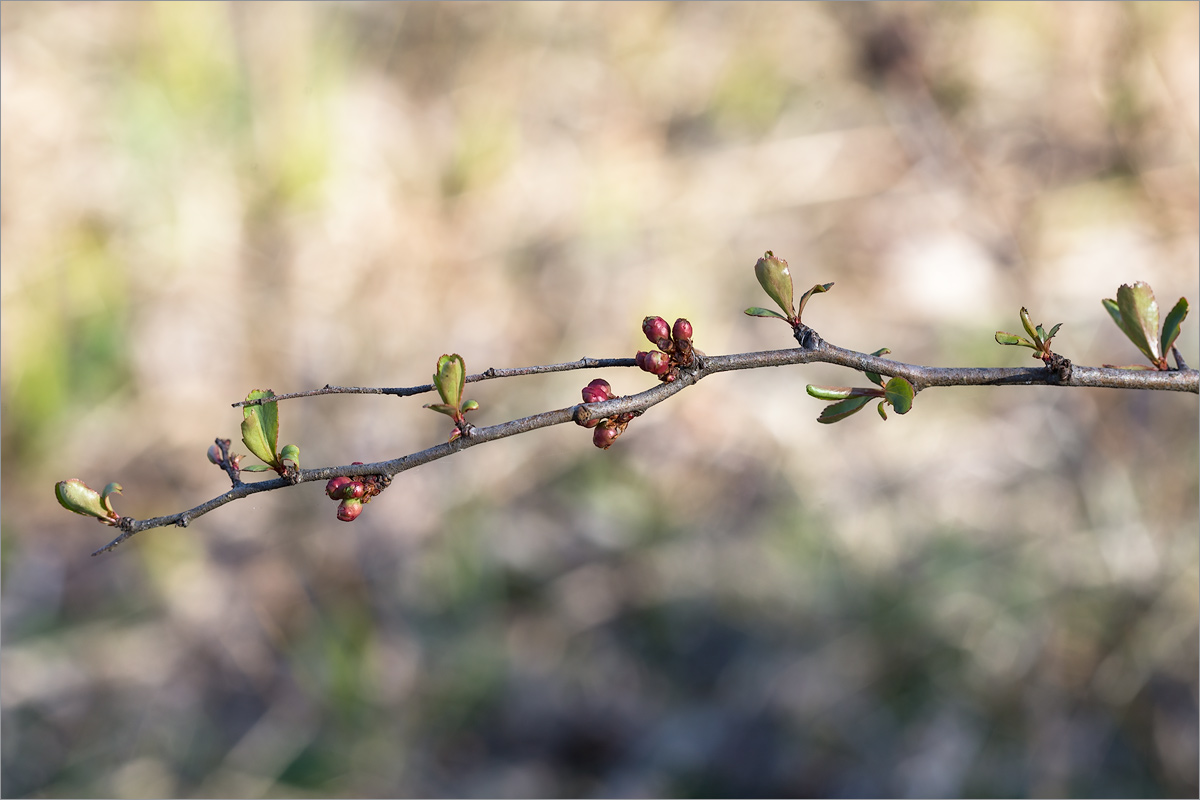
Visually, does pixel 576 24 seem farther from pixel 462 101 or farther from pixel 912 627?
pixel 912 627

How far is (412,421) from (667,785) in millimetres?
1430

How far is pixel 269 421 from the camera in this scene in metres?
0.76

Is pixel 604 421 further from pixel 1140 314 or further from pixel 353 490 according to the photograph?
pixel 1140 314

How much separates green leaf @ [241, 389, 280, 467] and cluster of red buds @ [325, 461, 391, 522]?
6 cm

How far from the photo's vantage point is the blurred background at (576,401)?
2.38 m

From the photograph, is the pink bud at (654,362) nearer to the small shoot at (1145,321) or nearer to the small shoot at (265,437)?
the small shoot at (265,437)

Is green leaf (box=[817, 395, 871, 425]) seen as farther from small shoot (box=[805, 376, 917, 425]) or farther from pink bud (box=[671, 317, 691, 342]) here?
pink bud (box=[671, 317, 691, 342])

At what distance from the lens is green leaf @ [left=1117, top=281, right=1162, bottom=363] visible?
0.77 m

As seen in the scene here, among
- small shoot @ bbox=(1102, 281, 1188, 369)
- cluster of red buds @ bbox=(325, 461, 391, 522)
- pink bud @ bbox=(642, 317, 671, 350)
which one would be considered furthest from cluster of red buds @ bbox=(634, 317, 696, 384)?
small shoot @ bbox=(1102, 281, 1188, 369)

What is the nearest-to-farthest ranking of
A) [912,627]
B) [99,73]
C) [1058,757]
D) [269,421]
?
[269,421]
[1058,757]
[912,627]
[99,73]

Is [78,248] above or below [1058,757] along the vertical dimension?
above

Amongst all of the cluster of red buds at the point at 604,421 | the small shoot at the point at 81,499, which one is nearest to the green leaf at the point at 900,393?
the cluster of red buds at the point at 604,421

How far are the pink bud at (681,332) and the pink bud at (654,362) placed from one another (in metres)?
0.02

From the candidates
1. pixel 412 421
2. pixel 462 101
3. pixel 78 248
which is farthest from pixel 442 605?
pixel 462 101
